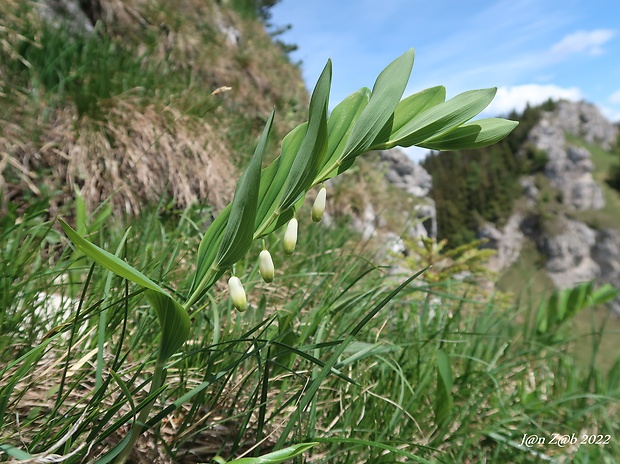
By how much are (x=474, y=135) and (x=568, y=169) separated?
70.6m

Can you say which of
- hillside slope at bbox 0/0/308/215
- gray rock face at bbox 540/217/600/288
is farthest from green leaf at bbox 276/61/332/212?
gray rock face at bbox 540/217/600/288

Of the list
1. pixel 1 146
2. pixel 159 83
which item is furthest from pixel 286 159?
pixel 159 83

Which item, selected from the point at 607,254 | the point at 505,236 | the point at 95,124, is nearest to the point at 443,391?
the point at 95,124

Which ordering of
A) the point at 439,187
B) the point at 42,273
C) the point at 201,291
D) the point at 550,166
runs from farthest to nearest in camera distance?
the point at 550,166 → the point at 439,187 → the point at 42,273 → the point at 201,291

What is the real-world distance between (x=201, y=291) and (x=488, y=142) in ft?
1.26

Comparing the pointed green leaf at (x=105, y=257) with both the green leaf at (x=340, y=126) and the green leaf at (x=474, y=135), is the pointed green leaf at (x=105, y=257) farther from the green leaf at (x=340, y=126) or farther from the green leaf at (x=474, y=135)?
the green leaf at (x=474, y=135)

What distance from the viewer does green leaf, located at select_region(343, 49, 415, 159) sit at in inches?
20.1

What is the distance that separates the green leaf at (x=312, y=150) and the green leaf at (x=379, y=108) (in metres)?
0.05

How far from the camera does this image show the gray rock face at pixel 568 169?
59.1 meters

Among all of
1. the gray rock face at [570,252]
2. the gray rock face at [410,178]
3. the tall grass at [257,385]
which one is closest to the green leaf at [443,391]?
the tall grass at [257,385]

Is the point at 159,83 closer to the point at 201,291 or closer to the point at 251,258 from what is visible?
the point at 251,258

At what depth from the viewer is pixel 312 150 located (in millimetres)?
474

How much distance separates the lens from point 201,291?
518 mm

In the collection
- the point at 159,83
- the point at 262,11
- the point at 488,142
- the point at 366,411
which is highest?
the point at 262,11
